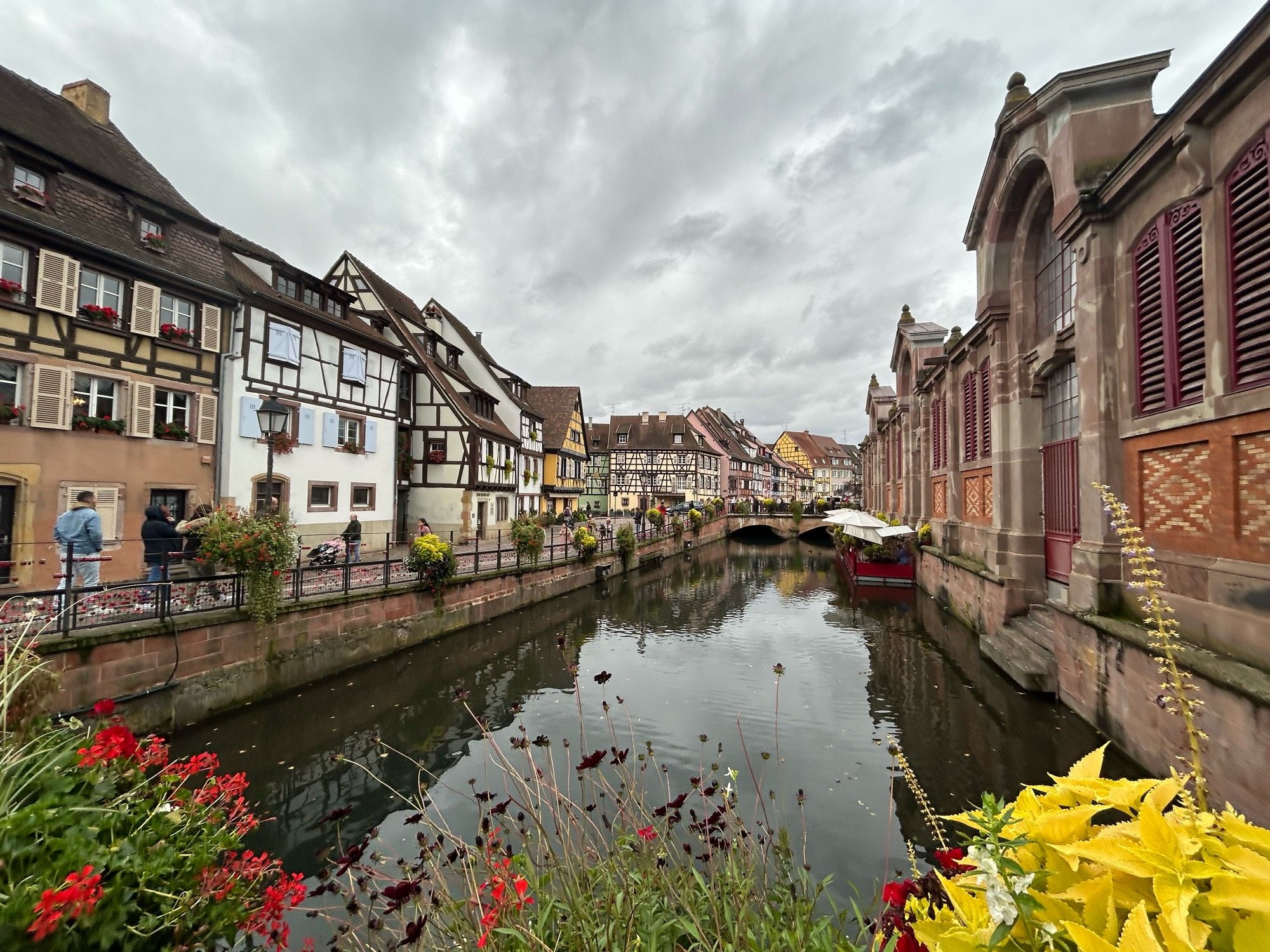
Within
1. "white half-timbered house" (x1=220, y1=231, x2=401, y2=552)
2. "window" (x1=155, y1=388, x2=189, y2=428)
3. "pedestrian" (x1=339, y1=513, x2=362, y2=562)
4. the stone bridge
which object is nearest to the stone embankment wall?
"pedestrian" (x1=339, y1=513, x2=362, y2=562)

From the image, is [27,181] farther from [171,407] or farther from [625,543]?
[625,543]

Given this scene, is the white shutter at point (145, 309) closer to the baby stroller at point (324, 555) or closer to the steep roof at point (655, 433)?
the baby stroller at point (324, 555)

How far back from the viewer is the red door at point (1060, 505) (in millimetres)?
10703

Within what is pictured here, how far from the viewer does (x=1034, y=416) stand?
1245 cm

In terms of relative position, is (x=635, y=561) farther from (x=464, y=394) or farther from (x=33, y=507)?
(x=33, y=507)

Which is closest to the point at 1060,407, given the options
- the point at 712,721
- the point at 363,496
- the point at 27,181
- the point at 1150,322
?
the point at 1150,322

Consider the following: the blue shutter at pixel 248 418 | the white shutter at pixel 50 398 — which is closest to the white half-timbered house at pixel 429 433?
the blue shutter at pixel 248 418

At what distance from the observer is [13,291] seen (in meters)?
11.5

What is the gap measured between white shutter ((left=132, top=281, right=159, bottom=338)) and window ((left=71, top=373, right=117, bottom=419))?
4.61ft

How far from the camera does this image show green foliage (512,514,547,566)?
18.8 metres

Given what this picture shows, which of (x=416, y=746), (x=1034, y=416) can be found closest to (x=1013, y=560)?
(x=1034, y=416)

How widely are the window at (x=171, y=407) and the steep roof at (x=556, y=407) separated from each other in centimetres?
2631

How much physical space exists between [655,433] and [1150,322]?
183ft

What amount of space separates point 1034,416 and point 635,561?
809 inches
